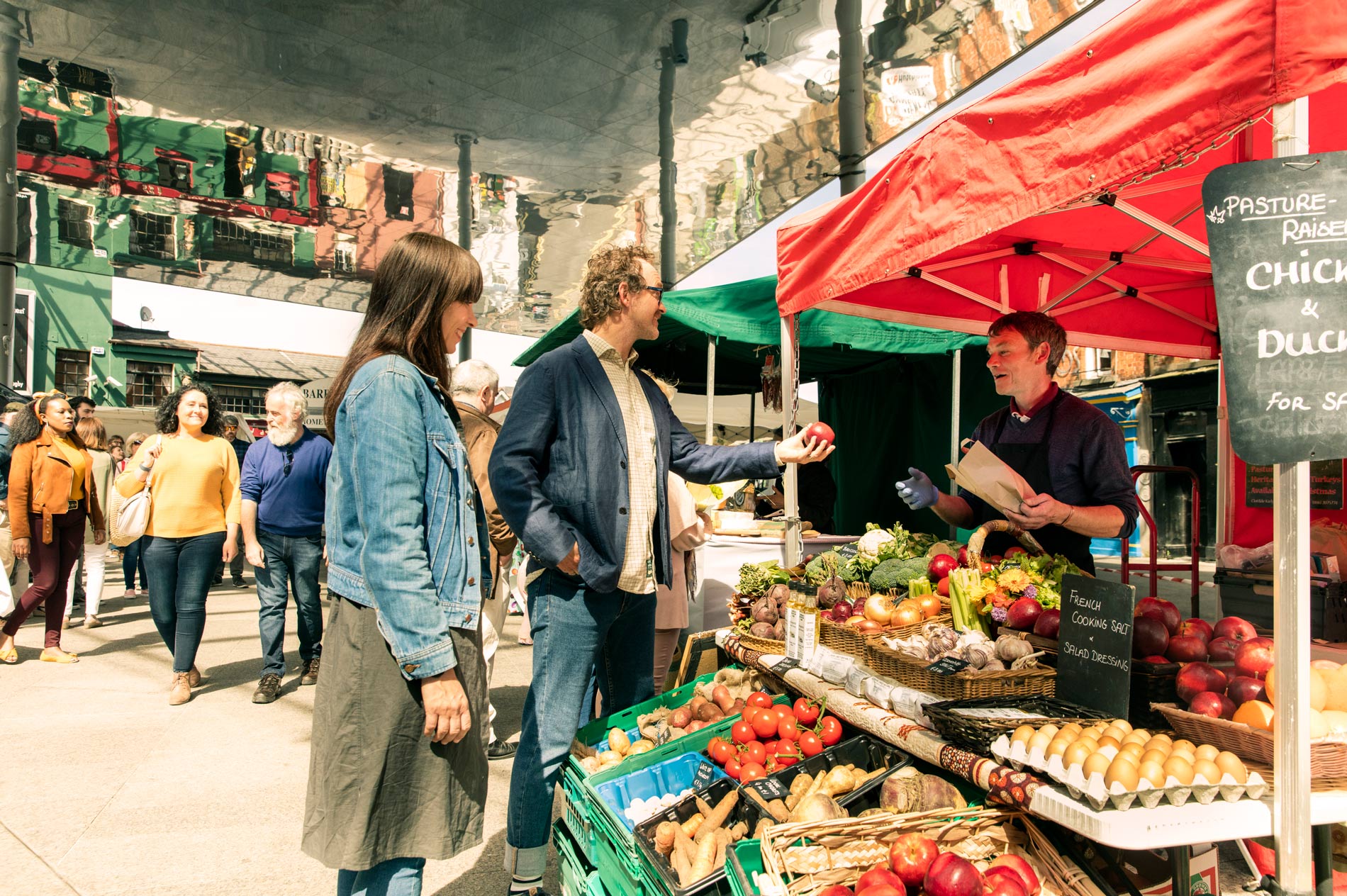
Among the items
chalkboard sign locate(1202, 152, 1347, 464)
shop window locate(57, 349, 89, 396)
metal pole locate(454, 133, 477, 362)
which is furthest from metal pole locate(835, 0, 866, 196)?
shop window locate(57, 349, 89, 396)

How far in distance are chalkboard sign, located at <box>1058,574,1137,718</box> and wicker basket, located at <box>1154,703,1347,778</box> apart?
5.2 inches

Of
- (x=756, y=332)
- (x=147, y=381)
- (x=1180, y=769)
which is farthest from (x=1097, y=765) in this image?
(x=147, y=381)

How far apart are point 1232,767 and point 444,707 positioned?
1.76 metres

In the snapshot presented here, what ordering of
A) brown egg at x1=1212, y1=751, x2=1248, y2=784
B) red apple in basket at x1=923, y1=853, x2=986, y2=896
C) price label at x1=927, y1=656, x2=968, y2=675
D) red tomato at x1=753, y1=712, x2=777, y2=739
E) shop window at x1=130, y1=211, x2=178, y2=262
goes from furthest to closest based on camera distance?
shop window at x1=130, y1=211, x2=178, y2=262 → red tomato at x1=753, y1=712, x2=777, y2=739 → price label at x1=927, y1=656, x2=968, y2=675 → red apple in basket at x1=923, y1=853, x2=986, y2=896 → brown egg at x1=1212, y1=751, x2=1248, y2=784

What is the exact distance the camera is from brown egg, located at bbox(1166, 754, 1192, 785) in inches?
67.5

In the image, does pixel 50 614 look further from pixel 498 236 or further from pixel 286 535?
pixel 498 236

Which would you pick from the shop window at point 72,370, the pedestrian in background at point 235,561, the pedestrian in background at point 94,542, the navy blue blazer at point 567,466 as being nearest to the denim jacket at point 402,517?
the navy blue blazer at point 567,466

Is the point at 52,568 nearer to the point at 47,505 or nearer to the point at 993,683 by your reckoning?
the point at 47,505

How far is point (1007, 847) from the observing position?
2105 mm

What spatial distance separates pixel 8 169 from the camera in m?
8.01

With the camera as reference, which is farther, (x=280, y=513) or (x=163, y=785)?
(x=280, y=513)

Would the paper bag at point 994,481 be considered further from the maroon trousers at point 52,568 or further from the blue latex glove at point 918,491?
the maroon trousers at point 52,568

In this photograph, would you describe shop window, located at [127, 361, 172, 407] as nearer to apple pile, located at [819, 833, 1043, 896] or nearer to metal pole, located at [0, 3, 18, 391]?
metal pole, located at [0, 3, 18, 391]

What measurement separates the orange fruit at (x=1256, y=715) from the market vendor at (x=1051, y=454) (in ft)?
3.53
